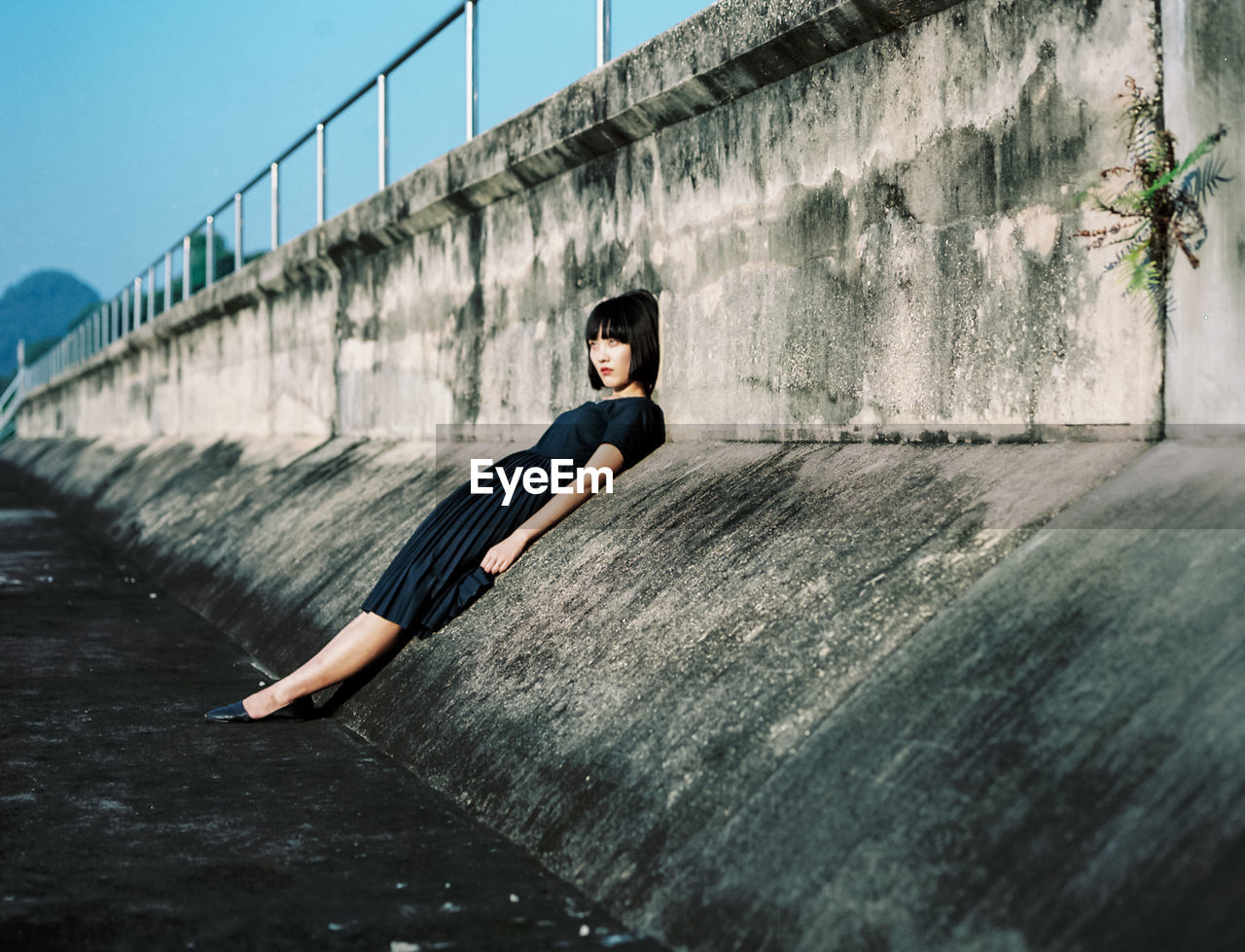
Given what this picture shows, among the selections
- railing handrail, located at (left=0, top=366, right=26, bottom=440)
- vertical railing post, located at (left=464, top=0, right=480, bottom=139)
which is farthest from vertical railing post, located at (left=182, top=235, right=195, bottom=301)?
railing handrail, located at (left=0, top=366, right=26, bottom=440)

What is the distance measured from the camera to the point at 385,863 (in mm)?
3143

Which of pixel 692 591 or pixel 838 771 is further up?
pixel 692 591

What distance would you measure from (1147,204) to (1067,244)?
317 millimetres

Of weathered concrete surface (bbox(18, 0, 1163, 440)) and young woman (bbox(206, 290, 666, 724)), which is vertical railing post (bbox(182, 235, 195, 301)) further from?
young woman (bbox(206, 290, 666, 724))

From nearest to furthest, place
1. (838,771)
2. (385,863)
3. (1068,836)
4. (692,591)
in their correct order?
(1068,836) < (838,771) < (385,863) < (692,591)

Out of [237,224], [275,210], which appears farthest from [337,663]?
[237,224]

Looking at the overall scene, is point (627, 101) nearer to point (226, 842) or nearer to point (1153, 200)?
point (1153, 200)

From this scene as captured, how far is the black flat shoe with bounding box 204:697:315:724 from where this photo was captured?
189 inches

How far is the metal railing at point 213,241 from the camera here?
8055 millimetres

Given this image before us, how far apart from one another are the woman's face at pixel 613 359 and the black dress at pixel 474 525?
0.15 metres

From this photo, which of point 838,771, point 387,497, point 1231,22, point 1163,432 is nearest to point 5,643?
point 387,497

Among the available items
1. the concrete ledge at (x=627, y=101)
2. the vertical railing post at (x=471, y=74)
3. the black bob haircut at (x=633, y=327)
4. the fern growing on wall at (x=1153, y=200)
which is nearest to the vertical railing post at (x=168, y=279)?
the concrete ledge at (x=627, y=101)

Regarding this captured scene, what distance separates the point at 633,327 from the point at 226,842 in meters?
3.04

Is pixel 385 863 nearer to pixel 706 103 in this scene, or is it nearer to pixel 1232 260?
pixel 1232 260
